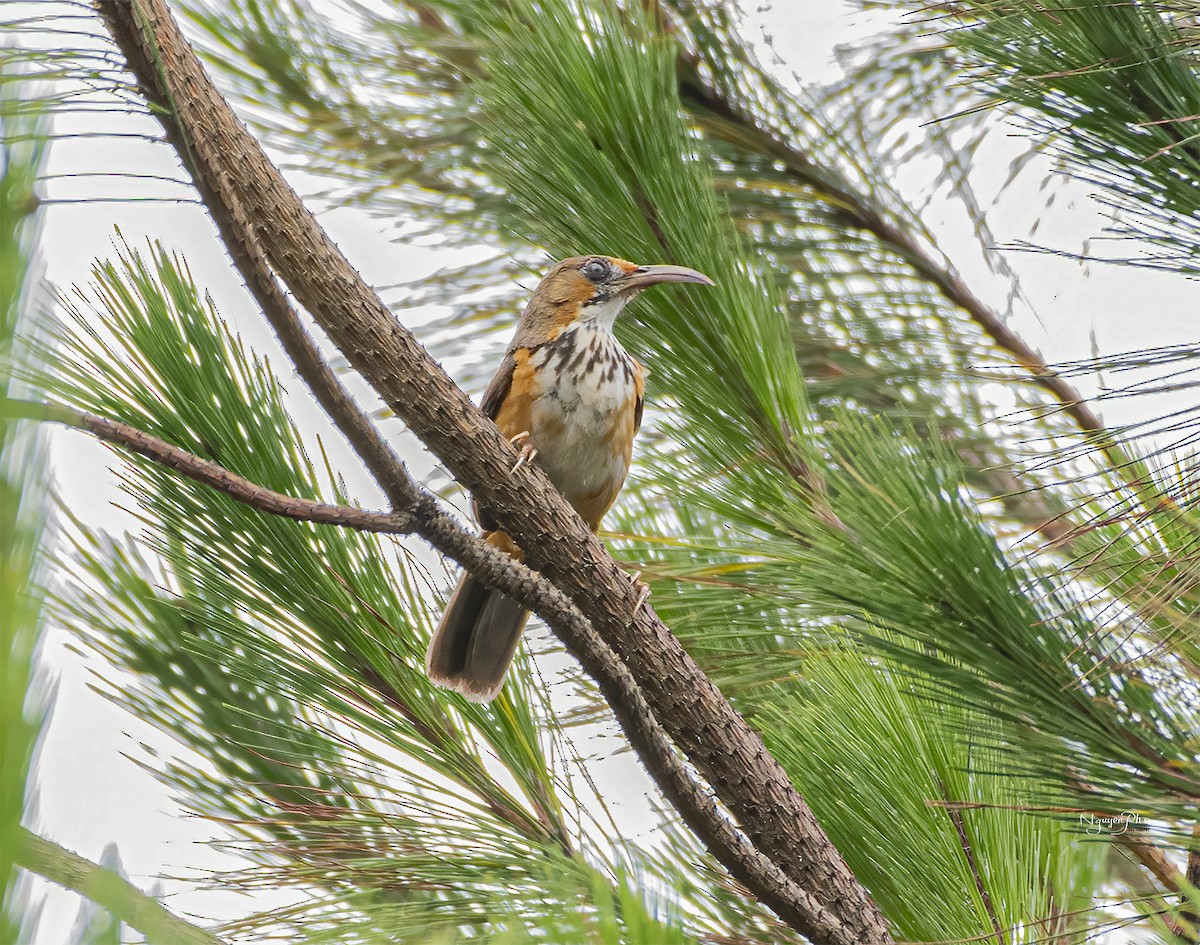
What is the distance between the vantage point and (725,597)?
2.06 meters

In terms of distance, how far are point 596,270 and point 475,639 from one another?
795mm

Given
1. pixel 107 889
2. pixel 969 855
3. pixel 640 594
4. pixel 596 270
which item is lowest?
pixel 107 889

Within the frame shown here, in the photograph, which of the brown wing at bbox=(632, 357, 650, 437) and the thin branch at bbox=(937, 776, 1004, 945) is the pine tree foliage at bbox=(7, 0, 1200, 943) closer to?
the thin branch at bbox=(937, 776, 1004, 945)

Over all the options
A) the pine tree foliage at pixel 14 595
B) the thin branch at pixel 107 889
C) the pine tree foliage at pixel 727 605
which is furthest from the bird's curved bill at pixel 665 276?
the pine tree foliage at pixel 14 595

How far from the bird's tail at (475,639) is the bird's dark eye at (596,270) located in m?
0.67

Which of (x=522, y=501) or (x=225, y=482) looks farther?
(x=522, y=501)

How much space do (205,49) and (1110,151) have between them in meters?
2.00

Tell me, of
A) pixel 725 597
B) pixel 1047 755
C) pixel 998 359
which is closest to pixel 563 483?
pixel 725 597

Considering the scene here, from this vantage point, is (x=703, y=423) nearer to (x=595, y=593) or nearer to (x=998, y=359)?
(x=595, y=593)

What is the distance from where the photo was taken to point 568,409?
2621 millimetres

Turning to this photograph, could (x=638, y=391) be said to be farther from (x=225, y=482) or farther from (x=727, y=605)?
(x=225, y=482)

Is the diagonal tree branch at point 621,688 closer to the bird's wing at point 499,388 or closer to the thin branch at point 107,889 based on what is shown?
the thin branch at point 107,889

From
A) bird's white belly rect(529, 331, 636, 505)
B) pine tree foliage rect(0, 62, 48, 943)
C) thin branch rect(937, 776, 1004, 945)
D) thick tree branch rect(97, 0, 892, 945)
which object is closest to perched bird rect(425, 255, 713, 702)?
bird's white belly rect(529, 331, 636, 505)

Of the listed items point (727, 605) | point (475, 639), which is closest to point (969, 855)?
point (727, 605)
